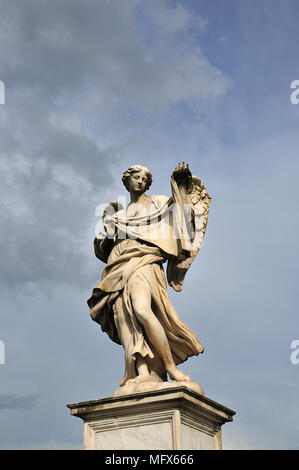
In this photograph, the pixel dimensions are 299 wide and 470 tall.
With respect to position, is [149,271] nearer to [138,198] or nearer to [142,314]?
[142,314]

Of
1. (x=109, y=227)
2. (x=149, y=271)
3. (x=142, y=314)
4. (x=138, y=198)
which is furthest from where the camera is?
(x=138, y=198)

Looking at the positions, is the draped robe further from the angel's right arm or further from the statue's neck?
the statue's neck

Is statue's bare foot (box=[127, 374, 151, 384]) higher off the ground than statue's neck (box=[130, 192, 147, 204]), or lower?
lower

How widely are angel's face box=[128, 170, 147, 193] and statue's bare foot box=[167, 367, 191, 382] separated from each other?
123 inches

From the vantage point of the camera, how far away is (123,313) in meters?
10.1

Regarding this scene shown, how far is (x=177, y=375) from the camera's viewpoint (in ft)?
31.6

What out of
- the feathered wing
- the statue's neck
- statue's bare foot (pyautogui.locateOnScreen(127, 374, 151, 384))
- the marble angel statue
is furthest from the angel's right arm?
statue's bare foot (pyautogui.locateOnScreen(127, 374, 151, 384))

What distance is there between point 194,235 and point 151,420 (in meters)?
3.24

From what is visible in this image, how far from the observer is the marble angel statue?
977 cm

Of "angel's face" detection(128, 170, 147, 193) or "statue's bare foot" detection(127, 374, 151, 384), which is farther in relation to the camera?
"angel's face" detection(128, 170, 147, 193)

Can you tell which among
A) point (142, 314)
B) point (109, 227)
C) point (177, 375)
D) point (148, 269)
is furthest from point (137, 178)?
point (177, 375)

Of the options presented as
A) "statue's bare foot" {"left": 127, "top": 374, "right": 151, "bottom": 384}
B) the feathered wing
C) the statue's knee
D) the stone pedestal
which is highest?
the feathered wing
